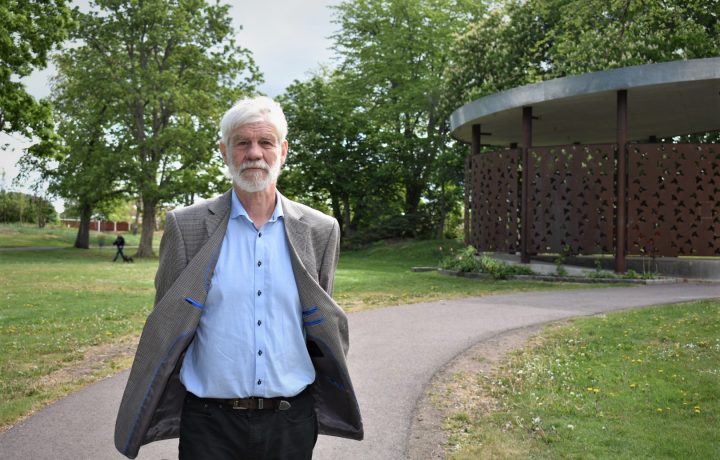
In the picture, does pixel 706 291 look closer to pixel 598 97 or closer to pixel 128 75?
pixel 598 97

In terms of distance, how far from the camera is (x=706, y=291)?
14047mm

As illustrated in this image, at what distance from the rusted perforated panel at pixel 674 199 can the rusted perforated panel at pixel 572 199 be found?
585 millimetres

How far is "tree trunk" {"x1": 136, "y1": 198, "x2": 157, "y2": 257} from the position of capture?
37094mm

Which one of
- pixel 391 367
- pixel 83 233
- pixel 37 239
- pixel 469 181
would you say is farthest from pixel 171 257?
pixel 37 239

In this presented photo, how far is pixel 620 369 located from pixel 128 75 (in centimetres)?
3327

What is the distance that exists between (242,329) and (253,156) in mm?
731

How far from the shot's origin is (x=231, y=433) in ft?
9.00

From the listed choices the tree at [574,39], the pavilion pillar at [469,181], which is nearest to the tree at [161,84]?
the tree at [574,39]

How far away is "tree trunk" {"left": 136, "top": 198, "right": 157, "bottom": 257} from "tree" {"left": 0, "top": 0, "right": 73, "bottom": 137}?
40.6 feet

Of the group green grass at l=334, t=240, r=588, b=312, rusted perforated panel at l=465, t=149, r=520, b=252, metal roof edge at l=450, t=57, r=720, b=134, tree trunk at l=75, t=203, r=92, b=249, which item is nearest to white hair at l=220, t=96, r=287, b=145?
green grass at l=334, t=240, r=588, b=312

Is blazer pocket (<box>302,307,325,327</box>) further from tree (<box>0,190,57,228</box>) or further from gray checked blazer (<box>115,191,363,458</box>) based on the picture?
tree (<box>0,190,57,228</box>)

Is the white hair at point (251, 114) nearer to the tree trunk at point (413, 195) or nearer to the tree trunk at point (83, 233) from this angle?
the tree trunk at point (413, 195)

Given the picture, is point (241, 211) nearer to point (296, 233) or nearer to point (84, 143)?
point (296, 233)

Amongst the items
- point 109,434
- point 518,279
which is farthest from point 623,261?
point 109,434
